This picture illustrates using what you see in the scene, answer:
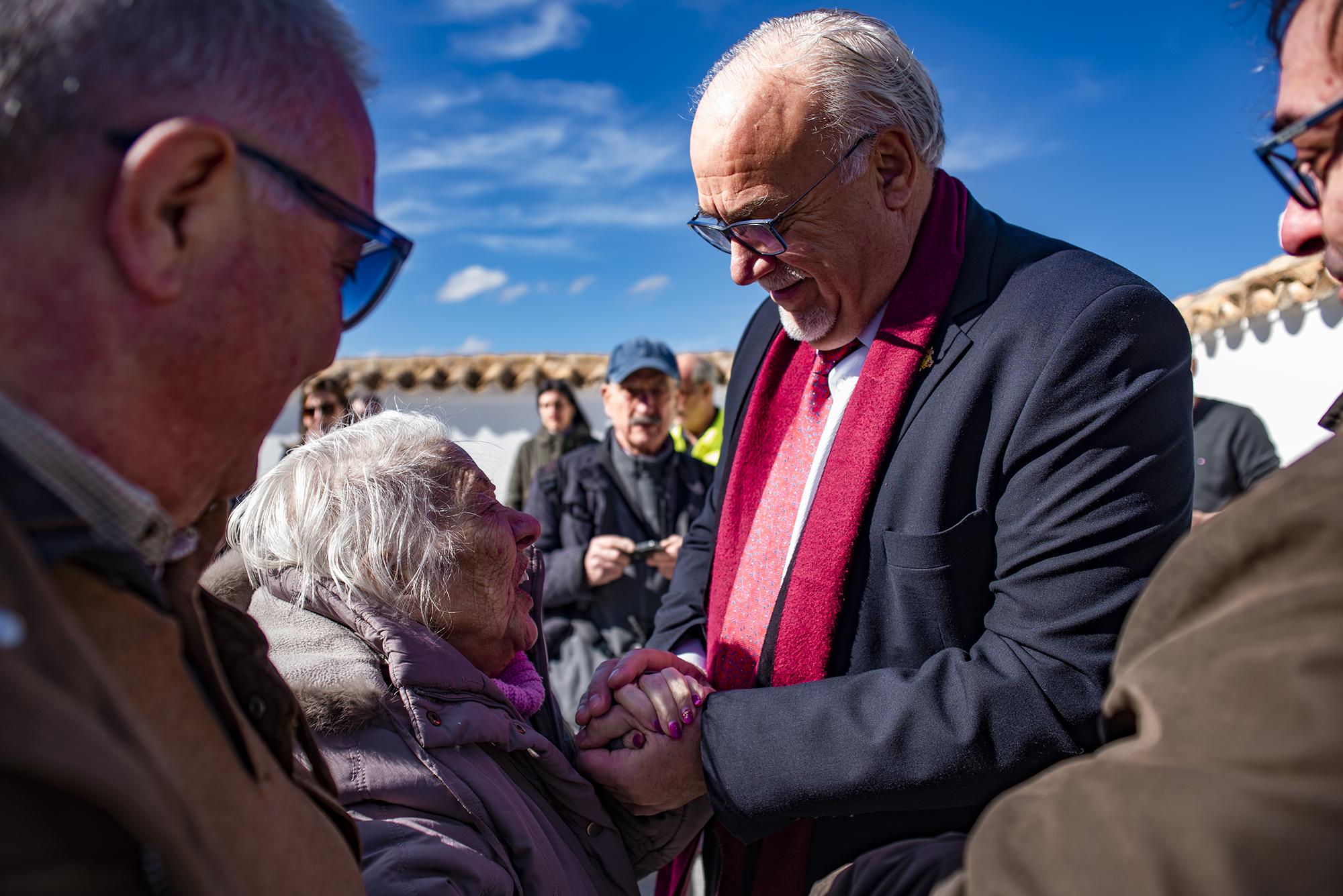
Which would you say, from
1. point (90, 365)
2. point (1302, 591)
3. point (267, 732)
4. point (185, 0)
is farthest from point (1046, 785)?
point (185, 0)

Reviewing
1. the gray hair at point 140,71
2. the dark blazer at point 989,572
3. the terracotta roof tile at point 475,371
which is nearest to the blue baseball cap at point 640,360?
the dark blazer at point 989,572

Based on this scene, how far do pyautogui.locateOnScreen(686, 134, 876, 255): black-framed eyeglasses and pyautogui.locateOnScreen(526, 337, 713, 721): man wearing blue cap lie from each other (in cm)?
194

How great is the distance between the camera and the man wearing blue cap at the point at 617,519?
13.5 ft

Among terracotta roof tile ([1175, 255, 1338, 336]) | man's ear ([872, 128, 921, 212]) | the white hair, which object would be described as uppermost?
terracotta roof tile ([1175, 255, 1338, 336])

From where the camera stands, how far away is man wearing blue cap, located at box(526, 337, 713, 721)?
13.5ft

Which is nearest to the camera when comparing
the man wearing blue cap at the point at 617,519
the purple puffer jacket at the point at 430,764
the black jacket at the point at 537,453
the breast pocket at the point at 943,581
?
the purple puffer jacket at the point at 430,764

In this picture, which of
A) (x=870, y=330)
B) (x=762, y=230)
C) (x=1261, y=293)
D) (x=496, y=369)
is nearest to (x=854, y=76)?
(x=762, y=230)

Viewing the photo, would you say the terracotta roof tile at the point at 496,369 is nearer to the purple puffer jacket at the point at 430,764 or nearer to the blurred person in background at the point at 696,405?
the blurred person in background at the point at 696,405

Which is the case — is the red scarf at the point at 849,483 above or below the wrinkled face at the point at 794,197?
below

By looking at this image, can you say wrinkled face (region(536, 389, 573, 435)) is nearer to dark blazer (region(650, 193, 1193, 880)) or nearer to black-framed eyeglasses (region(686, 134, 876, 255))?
black-framed eyeglasses (region(686, 134, 876, 255))

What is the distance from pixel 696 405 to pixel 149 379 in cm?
549

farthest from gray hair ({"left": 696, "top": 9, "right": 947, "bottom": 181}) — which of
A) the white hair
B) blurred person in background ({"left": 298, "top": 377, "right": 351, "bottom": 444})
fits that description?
the white hair

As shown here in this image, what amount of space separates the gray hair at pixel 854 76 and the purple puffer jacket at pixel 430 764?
1366 millimetres

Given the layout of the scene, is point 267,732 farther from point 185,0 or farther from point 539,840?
point 185,0
